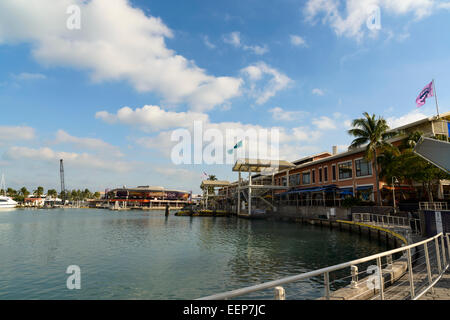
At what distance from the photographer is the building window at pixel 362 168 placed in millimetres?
38375

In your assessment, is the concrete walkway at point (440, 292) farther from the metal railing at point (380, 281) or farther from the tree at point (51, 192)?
the tree at point (51, 192)

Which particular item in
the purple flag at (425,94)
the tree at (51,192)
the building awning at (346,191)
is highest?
the purple flag at (425,94)

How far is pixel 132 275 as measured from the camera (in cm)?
1442

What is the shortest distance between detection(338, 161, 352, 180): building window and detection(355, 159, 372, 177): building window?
140cm

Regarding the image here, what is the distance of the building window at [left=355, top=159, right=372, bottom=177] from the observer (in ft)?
126

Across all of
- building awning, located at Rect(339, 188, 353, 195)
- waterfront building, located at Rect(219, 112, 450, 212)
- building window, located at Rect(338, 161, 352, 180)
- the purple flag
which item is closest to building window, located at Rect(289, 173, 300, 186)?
waterfront building, located at Rect(219, 112, 450, 212)

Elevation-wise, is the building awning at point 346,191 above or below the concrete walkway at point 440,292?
above

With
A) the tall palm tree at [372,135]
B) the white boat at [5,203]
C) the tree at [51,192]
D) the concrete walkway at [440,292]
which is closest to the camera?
the concrete walkway at [440,292]

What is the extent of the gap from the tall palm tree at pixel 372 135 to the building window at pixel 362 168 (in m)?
1.88

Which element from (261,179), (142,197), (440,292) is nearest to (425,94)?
(440,292)

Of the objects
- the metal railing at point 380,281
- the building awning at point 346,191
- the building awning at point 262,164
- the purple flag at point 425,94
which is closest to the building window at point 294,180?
the building awning at point 262,164

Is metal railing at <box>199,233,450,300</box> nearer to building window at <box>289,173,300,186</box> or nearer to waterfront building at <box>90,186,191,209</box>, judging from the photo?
building window at <box>289,173,300,186</box>

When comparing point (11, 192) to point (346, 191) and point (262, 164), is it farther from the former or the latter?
point (346, 191)
